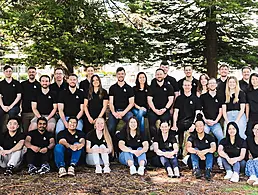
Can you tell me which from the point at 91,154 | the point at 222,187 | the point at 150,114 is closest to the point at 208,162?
the point at 222,187

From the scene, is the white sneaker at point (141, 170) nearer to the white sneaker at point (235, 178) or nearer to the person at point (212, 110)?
the person at point (212, 110)

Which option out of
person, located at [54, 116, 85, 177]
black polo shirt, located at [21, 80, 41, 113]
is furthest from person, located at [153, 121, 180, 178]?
black polo shirt, located at [21, 80, 41, 113]

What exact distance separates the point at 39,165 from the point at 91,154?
896mm

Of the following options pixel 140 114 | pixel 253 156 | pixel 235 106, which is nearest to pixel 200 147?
pixel 253 156


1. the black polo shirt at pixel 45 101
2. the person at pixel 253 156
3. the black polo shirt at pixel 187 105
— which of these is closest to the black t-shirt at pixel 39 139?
the black polo shirt at pixel 45 101

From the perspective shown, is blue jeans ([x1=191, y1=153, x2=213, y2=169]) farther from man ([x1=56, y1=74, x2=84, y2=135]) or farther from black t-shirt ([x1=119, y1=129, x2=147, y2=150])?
man ([x1=56, y1=74, x2=84, y2=135])

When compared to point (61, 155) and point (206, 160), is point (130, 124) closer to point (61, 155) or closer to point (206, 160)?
point (61, 155)

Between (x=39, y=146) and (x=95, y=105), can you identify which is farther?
(x=95, y=105)

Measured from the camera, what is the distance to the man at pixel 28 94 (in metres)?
5.90

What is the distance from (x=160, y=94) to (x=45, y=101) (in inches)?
78.5

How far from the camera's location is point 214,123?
5863 millimetres

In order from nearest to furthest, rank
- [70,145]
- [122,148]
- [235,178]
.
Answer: [235,178], [70,145], [122,148]

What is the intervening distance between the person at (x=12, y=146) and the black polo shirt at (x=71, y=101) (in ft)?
2.71

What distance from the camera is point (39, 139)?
575cm
